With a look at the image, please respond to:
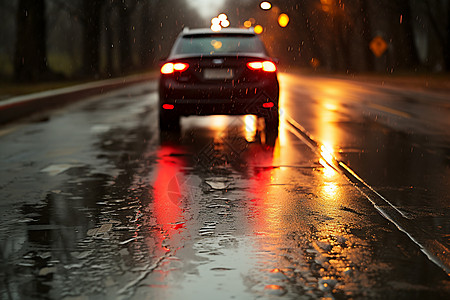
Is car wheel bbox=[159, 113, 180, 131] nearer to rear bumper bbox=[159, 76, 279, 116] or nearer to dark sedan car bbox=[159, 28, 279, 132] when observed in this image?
dark sedan car bbox=[159, 28, 279, 132]

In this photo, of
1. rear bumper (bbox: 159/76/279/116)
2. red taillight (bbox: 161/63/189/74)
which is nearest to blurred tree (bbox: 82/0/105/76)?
red taillight (bbox: 161/63/189/74)

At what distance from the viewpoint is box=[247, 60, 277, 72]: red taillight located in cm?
1424

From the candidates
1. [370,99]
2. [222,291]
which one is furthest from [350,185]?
[370,99]

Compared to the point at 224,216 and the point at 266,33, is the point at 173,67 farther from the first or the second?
the point at 266,33

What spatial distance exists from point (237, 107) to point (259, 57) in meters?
0.88

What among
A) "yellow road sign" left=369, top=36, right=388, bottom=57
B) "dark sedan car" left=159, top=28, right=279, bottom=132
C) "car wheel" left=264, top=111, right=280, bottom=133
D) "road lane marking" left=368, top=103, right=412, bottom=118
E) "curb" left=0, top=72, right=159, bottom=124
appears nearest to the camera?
"dark sedan car" left=159, top=28, right=279, bottom=132

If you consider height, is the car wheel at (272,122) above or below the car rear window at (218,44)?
below

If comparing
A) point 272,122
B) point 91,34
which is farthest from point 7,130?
point 91,34

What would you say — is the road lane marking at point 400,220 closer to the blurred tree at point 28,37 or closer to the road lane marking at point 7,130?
the road lane marking at point 7,130

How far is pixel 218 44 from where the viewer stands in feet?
47.8

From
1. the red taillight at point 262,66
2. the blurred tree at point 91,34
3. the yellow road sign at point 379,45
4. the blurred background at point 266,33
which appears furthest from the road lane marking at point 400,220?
the yellow road sign at point 379,45

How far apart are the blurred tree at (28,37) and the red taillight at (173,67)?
23.4 metres

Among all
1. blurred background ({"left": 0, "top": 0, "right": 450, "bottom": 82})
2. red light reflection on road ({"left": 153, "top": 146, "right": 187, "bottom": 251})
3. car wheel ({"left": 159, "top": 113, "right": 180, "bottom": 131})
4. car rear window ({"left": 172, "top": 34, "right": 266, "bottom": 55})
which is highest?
car rear window ({"left": 172, "top": 34, "right": 266, "bottom": 55})

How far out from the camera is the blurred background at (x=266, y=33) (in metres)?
38.7
